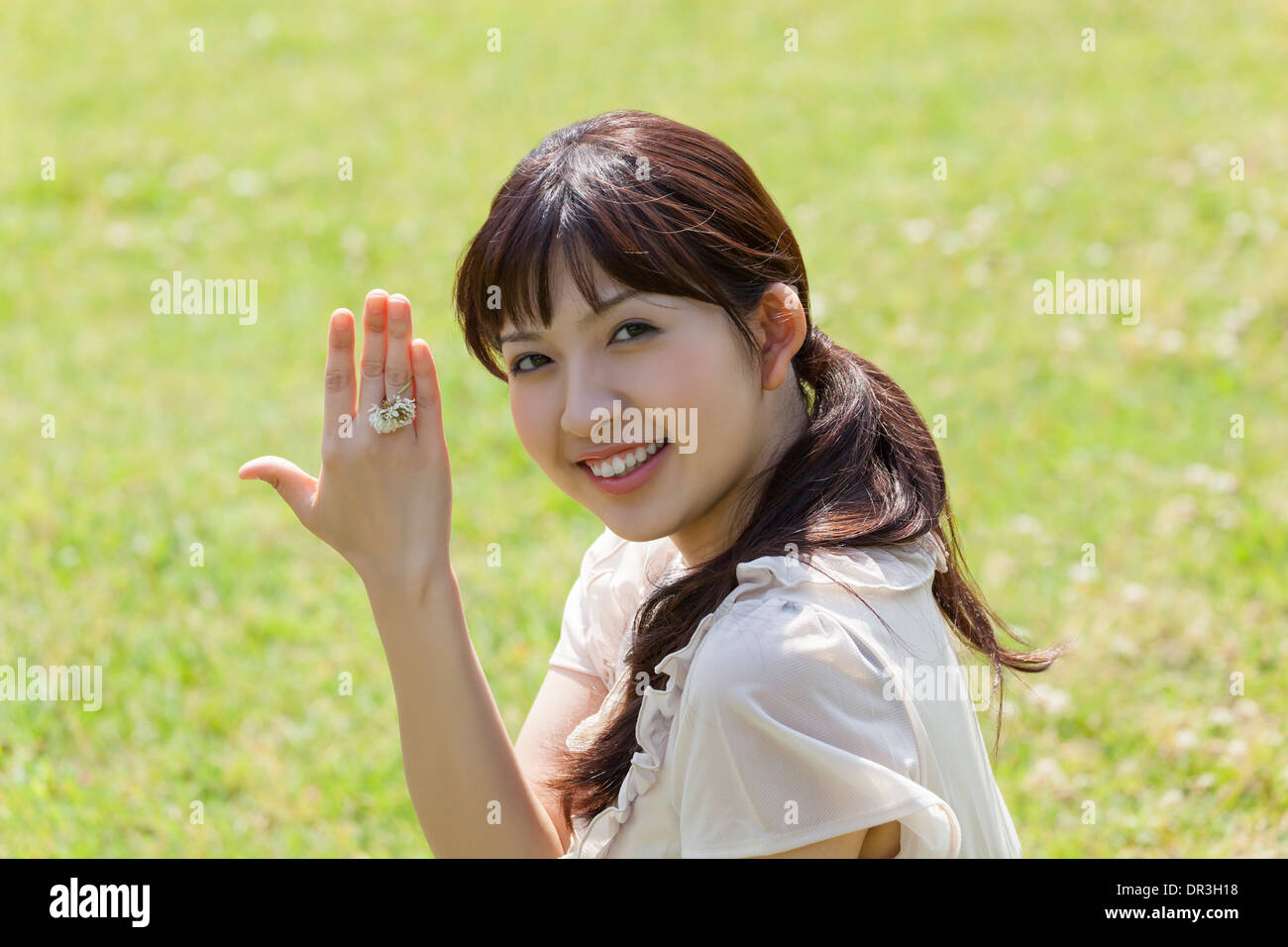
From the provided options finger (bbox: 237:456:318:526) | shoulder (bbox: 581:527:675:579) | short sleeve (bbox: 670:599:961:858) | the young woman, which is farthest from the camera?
shoulder (bbox: 581:527:675:579)

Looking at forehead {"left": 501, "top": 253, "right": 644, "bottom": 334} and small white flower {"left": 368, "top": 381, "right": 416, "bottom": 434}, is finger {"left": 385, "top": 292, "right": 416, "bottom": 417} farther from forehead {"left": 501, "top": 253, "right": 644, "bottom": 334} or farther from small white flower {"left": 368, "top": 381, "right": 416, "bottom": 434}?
forehead {"left": 501, "top": 253, "right": 644, "bottom": 334}

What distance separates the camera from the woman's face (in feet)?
5.93

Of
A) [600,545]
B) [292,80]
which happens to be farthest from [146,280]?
[600,545]

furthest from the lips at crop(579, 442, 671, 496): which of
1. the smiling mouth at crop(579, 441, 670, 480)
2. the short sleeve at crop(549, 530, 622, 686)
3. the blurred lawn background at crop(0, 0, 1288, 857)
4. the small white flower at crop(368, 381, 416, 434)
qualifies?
the blurred lawn background at crop(0, 0, 1288, 857)

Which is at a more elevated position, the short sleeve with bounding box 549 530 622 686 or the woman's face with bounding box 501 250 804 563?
the woman's face with bounding box 501 250 804 563

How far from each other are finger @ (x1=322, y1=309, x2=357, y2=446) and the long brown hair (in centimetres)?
19

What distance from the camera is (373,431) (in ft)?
6.24

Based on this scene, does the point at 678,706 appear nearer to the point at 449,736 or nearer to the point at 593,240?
the point at 449,736

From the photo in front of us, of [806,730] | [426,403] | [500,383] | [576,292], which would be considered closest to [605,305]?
[576,292]

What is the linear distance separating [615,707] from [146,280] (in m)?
5.23

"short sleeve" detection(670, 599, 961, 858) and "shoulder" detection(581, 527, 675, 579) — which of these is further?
"shoulder" detection(581, 527, 675, 579)

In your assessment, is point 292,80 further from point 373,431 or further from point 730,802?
point 730,802

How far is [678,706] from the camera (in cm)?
177

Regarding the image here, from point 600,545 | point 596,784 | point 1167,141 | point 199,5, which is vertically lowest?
point 596,784
